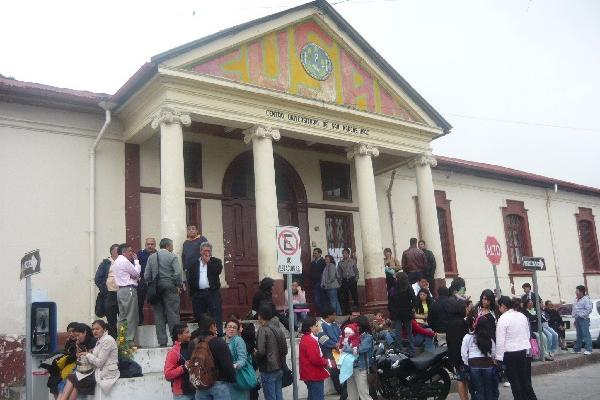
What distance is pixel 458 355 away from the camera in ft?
30.1

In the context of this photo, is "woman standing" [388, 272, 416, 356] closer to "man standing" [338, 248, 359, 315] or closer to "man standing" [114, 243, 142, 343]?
"man standing" [338, 248, 359, 315]

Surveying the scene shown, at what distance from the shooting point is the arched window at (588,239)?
2630 centimetres

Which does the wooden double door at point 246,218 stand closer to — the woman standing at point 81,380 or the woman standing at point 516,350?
the woman standing at point 81,380

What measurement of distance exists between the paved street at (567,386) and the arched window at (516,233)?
10.2 m

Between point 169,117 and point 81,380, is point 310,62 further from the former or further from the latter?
point 81,380

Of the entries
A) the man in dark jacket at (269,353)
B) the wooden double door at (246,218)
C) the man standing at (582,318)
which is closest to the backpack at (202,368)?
the man in dark jacket at (269,353)

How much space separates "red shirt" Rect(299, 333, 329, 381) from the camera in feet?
27.3

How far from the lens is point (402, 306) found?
34.7 ft

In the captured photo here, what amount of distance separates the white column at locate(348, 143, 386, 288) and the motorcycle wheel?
4.76 meters

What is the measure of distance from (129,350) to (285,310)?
12.7ft

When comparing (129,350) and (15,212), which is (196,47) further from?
(129,350)

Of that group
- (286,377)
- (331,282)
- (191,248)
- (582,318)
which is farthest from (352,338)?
(582,318)

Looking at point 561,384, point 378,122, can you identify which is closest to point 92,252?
point 378,122

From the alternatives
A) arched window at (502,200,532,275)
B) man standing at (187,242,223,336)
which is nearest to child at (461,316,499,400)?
man standing at (187,242,223,336)
